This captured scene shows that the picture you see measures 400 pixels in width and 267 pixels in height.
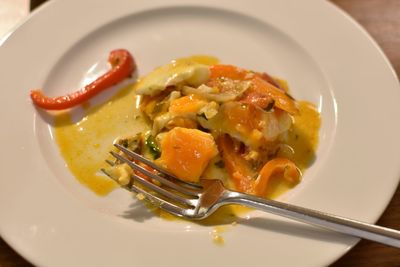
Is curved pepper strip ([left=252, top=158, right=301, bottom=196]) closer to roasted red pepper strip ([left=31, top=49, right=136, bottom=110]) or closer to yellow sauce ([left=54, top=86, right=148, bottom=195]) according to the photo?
yellow sauce ([left=54, top=86, right=148, bottom=195])

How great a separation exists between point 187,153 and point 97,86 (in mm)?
687

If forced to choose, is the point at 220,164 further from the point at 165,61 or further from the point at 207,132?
the point at 165,61

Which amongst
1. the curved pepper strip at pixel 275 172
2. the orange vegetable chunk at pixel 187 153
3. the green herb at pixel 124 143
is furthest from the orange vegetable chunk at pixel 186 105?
the curved pepper strip at pixel 275 172

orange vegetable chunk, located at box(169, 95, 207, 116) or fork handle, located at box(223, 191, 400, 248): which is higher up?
orange vegetable chunk, located at box(169, 95, 207, 116)

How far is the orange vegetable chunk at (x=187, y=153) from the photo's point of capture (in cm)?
182

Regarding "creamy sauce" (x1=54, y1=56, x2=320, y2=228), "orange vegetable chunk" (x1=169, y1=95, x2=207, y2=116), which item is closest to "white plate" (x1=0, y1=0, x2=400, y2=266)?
"creamy sauce" (x1=54, y1=56, x2=320, y2=228)

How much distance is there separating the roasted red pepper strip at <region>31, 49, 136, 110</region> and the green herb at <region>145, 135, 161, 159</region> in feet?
1.38

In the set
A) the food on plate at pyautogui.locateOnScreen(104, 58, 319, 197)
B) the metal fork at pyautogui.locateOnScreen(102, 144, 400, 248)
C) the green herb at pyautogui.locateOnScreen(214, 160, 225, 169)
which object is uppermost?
the food on plate at pyautogui.locateOnScreen(104, 58, 319, 197)

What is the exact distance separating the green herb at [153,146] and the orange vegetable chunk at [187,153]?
13 cm

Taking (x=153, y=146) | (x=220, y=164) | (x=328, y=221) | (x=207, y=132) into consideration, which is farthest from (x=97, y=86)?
(x=328, y=221)

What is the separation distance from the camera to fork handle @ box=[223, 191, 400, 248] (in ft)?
4.78

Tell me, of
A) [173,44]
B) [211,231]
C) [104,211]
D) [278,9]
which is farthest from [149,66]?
[211,231]

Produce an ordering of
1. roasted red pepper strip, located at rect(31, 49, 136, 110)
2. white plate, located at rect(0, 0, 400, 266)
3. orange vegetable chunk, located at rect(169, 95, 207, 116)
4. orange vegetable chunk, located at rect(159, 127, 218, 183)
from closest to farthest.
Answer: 1. white plate, located at rect(0, 0, 400, 266)
2. orange vegetable chunk, located at rect(159, 127, 218, 183)
3. orange vegetable chunk, located at rect(169, 95, 207, 116)
4. roasted red pepper strip, located at rect(31, 49, 136, 110)

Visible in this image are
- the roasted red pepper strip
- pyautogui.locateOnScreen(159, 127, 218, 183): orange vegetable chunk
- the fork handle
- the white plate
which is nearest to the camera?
the fork handle
